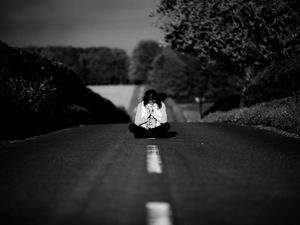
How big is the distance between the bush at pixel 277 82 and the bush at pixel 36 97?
997cm

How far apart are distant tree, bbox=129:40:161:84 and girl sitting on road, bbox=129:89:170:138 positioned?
12893 cm

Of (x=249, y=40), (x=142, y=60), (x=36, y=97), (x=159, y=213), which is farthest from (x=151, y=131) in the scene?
(x=142, y=60)

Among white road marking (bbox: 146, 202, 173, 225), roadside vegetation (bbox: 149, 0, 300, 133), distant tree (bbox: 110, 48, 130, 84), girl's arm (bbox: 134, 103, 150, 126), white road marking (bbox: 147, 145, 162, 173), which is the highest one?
distant tree (bbox: 110, 48, 130, 84)

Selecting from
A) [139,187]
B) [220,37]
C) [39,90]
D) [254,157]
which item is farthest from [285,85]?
[139,187]

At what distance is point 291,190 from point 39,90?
12.7m

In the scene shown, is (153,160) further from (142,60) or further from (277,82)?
(142,60)

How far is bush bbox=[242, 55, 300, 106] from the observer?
63.2 ft

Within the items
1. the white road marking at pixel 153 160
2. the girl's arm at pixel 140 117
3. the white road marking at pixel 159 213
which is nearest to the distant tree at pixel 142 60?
the girl's arm at pixel 140 117

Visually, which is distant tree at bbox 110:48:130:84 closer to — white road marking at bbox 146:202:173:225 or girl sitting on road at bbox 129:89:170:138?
girl sitting on road at bbox 129:89:170:138

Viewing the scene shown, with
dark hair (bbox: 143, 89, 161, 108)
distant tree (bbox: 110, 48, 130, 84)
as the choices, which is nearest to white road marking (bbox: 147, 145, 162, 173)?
dark hair (bbox: 143, 89, 161, 108)

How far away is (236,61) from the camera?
2514 cm

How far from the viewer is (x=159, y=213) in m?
4.04

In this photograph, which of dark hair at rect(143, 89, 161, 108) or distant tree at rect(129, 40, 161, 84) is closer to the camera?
dark hair at rect(143, 89, 161, 108)

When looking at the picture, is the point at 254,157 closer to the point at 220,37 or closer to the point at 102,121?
the point at 220,37
